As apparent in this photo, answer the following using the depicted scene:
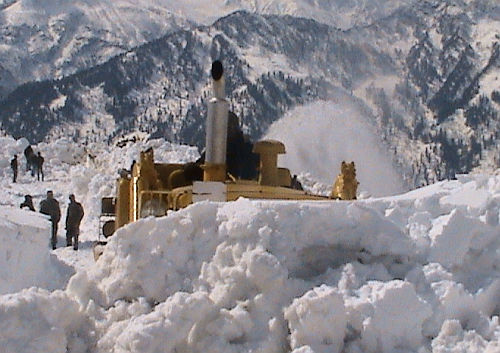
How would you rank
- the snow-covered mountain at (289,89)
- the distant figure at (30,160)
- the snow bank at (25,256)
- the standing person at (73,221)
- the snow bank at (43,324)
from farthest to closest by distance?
the snow-covered mountain at (289,89) < the distant figure at (30,160) < the standing person at (73,221) < the snow bank at (25,256) < the snow bank at (43,324)

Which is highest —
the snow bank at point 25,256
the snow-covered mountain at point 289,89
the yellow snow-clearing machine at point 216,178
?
the snow-covered mountain at point 289,89

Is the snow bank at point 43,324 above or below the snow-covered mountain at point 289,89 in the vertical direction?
below

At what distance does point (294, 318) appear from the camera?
599 centimetres

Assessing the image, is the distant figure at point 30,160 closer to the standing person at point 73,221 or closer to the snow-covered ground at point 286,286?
the standing person at point 73,221

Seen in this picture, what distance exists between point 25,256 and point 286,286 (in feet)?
20.4

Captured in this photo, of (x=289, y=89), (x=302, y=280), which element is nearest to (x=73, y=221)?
(x=302, y=280)

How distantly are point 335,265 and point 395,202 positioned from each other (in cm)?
82

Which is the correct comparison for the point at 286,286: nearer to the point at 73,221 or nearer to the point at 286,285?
the point at 286,285

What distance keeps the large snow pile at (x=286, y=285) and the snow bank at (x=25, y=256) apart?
4252 mm

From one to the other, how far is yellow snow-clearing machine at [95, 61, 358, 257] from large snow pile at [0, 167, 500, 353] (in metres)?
3.76

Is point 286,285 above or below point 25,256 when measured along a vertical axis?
above

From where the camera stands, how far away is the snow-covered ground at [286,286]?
5957 millimetres

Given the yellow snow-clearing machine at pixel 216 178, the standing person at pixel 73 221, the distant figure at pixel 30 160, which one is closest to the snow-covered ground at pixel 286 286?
the yellow snow-clearing machine at pixel 216 178

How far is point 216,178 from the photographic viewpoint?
12.4m
